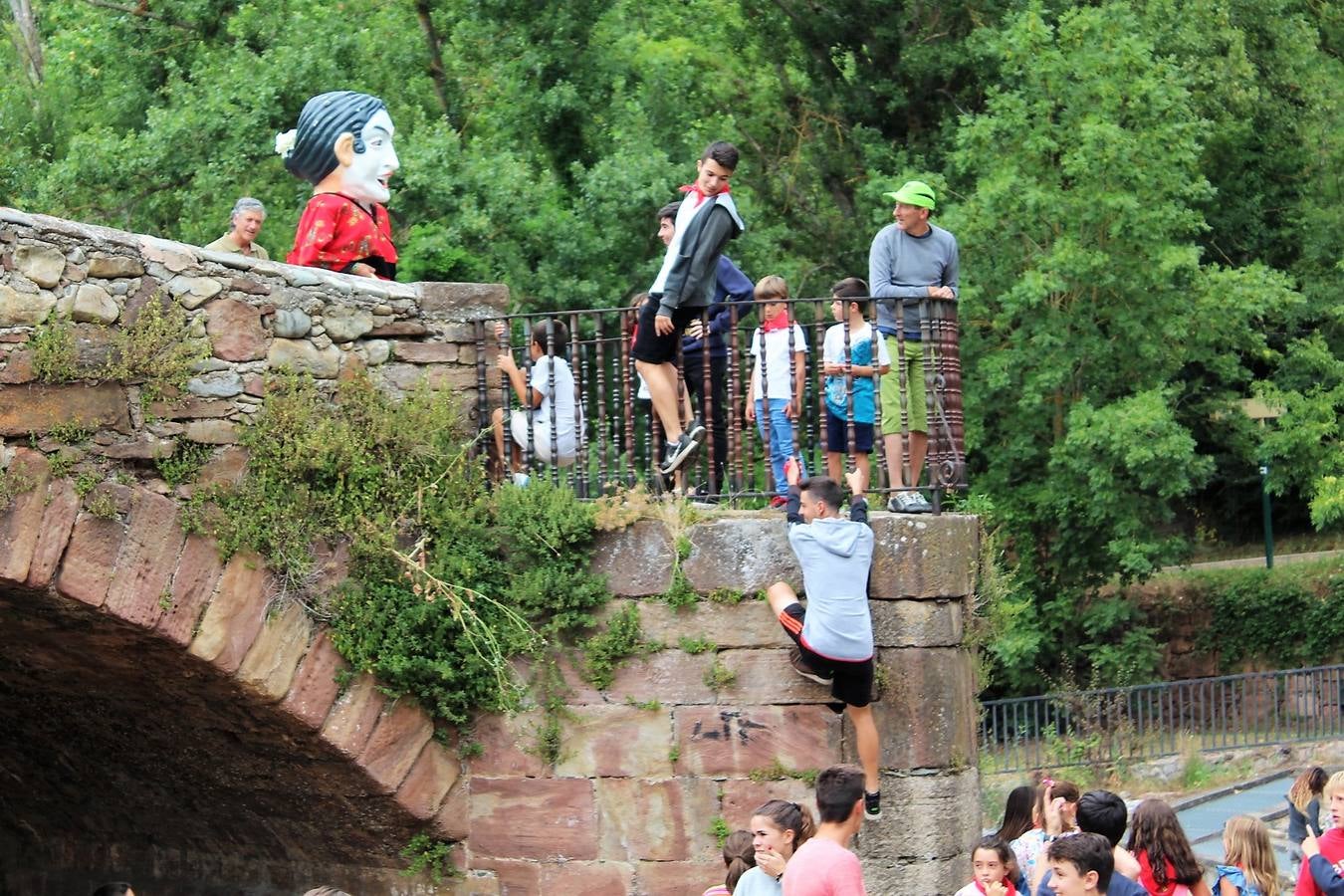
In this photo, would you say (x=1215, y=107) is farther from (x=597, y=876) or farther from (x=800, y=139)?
(x=597, y=876)

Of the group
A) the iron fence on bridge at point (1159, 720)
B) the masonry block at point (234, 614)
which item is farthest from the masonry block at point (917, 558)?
the iron fence on bridge at point (1159, 720)

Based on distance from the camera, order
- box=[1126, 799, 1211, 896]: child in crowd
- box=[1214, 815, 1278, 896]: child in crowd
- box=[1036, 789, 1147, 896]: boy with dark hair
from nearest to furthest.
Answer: box=[1036, 789, 1147, 896]: boy with dark hair
box=[1126, 799, 1211, 896]: child in crowd
box=[1214, 815, 1278, 896]: child in crowd

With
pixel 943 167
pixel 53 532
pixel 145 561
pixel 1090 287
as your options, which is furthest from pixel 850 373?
pixel 943 167

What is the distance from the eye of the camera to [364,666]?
24.6 ft

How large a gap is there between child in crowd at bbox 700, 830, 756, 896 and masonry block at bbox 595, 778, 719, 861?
2.37ft

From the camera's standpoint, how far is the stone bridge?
6.99 meters

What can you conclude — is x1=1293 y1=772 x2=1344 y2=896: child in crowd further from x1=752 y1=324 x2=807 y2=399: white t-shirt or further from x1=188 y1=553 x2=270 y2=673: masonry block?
x1=188 y1=553 x2=270 y2=673: masonry block

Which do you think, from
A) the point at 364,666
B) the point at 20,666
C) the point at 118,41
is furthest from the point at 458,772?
the point at 118,41

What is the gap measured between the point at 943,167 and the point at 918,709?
1310 cm

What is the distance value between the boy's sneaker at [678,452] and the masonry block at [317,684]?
1.60m

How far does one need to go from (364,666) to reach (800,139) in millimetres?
13624

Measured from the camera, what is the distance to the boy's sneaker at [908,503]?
7.61m

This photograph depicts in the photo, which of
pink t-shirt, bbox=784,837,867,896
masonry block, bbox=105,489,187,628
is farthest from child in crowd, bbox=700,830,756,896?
masonry block, bbox=105,489,187,628

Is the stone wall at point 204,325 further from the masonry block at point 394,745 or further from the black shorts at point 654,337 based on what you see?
the masonry block at point 394,745
